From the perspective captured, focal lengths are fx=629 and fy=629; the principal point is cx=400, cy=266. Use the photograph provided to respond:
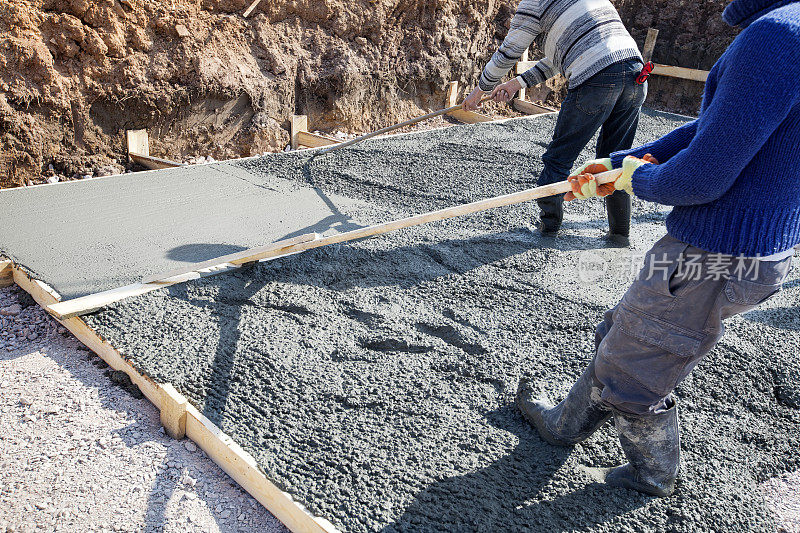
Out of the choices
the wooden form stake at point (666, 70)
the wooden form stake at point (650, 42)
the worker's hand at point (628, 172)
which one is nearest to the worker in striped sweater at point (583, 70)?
→ the worker's hand at point (628, 172)

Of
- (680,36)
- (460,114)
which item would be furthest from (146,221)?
Result: (680,36)

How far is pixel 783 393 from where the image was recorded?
8.27 ft

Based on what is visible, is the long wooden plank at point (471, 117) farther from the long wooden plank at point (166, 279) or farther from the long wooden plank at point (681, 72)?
the long wooden plank at point (166, 279)

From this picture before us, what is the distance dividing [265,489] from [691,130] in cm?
166

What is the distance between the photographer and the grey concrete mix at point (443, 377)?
190cm

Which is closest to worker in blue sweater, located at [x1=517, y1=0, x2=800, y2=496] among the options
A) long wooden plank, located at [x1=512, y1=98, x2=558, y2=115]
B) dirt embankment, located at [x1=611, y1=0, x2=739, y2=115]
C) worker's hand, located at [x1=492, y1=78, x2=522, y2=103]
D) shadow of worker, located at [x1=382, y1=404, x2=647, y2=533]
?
shadow of worker, located at [x1=382, y1=404, x2=647, y2=533]

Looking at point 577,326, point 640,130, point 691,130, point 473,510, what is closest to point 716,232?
point 691,130

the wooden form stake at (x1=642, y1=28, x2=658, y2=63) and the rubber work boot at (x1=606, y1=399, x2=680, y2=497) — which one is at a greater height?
the wooden form stake at (x1=642, y1=28, x2=658, y2=63)

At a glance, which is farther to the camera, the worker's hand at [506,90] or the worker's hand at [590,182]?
the worker's hand at [506,90]

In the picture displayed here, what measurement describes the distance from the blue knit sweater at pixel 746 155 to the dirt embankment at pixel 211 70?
4.30 meters

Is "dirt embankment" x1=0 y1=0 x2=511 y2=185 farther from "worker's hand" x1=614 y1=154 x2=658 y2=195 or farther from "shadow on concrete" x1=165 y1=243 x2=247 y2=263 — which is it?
"worker's hand" x1=614 y1=154 x2=658 y2=195

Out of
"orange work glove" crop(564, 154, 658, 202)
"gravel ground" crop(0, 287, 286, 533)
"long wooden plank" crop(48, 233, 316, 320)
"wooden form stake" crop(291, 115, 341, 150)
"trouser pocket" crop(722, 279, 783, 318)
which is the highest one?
"orange work glove" crop(564, 154, 658, 202)

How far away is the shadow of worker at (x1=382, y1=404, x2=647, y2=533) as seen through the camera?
179cm

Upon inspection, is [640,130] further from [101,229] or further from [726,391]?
[101,229]
